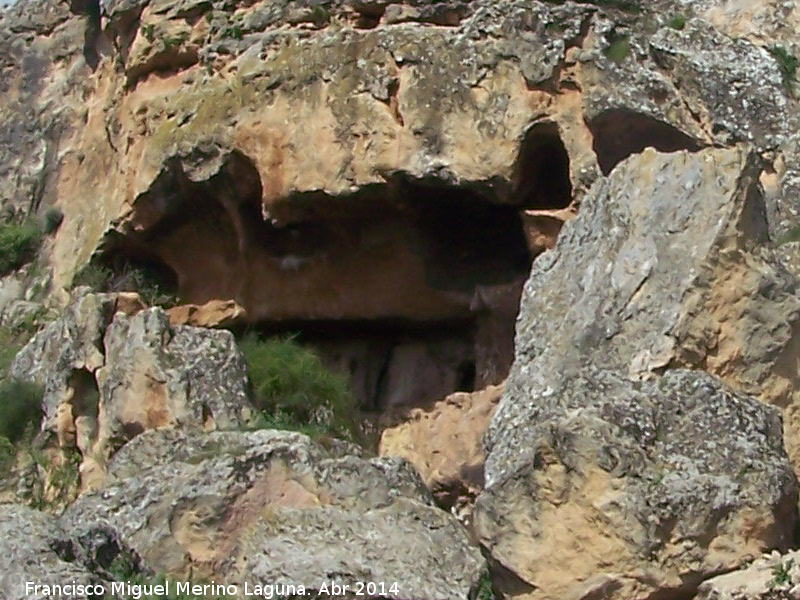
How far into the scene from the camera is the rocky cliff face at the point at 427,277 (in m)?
9.50

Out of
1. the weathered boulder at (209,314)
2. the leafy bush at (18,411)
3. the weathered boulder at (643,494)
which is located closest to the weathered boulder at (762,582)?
the weathered boulder at (643,494)

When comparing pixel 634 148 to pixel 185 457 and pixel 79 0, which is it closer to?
pixel 185 457

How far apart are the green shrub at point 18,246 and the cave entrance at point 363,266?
127 centimetres

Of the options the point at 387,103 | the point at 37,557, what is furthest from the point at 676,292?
the point at 37,557

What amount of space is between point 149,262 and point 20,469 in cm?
271

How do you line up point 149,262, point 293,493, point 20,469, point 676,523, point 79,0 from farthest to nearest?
point 79,0
point 149,262
point 20,469
point 293,493
point 676,523

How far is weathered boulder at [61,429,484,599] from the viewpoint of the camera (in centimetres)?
947

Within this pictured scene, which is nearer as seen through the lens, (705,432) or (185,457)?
(705,432)

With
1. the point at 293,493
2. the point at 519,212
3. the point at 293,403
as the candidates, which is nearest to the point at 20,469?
the point at 293,403

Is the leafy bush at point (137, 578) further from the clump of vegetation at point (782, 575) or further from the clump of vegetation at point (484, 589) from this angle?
the clump of vegetation at point (782, 575)

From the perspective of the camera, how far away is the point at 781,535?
31.0 ft

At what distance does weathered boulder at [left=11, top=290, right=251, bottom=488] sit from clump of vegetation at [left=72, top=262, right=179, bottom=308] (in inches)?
52.1

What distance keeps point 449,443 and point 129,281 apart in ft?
9.94

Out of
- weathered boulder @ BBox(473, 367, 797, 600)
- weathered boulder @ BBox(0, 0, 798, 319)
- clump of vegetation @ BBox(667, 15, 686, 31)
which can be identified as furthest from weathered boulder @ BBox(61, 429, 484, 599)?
clump of vegetation @ BBox(667, 15, 686, 31)
